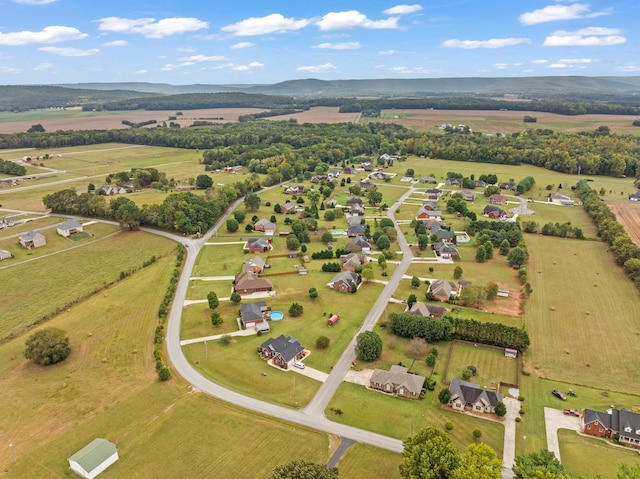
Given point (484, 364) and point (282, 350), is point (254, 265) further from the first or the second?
point (484, 364)

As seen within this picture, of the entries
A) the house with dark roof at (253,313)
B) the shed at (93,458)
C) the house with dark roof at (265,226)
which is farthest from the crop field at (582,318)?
the house with dark roof at (265,226)

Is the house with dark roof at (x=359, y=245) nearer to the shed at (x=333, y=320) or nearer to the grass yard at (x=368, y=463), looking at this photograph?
the shed at (x=333, y=320)

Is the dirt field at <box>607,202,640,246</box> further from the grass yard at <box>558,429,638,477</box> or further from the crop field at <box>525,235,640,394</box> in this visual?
the grass yard at <box>558,429,638,477</box>

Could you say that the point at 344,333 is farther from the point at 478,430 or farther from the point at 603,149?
the point at 603,149

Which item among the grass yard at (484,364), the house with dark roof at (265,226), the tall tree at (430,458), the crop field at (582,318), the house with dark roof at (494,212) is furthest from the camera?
the house with dark roof at (494,212)

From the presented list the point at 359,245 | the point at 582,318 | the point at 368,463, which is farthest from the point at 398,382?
the point at 359,245

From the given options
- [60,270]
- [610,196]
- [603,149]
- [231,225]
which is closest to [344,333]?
[231,225]

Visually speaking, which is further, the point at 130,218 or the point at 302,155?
the point at 302,155

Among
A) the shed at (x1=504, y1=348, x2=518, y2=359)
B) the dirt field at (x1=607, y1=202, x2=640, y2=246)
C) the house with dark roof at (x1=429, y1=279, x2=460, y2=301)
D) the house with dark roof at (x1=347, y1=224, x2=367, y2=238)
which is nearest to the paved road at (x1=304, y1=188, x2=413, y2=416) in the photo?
the house with dark roof at (x1=429, y1=279, x2=460, y2=301)
